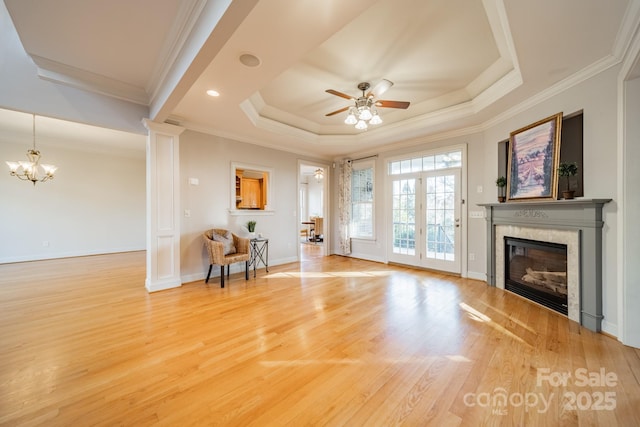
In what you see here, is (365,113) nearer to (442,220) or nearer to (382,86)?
(382,86)

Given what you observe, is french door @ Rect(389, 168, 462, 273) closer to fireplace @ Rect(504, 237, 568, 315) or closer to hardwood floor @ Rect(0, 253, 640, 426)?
fireplace @ Rect(504, 237, 568, 315)

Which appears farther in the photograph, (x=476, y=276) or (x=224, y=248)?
(x=476, y=276)

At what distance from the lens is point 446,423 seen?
4.61 feet

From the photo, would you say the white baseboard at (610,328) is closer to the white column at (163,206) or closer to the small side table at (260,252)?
the small side table at (260,252)

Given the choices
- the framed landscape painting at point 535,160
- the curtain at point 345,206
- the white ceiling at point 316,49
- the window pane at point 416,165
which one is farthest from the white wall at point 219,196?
the framed landscape painting at point 535,160

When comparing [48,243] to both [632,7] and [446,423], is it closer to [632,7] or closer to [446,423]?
[446,423]

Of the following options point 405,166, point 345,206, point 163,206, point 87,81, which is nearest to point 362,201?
point 345,206

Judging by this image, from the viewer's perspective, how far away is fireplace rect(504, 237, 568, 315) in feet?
9.80

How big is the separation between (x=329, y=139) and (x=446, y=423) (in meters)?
4.93

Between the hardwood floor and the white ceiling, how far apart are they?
261cm

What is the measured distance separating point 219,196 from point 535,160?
509 centimetres

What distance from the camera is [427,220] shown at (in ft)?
16.3

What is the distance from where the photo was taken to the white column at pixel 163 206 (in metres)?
3.76

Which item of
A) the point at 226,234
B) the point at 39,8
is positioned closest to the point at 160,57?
the point at 39,8
